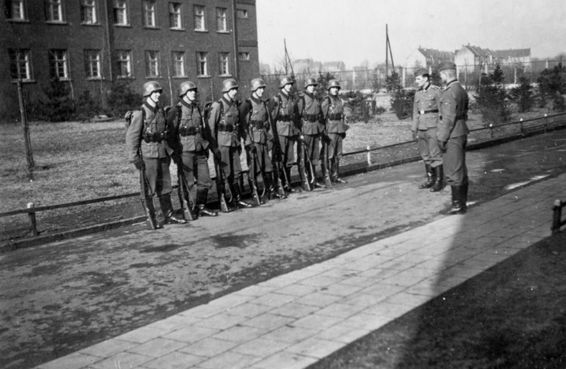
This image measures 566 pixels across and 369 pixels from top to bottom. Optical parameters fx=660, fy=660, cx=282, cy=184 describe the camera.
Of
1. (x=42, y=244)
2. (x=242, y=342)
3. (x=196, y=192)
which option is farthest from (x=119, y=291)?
(x=196, y=192)

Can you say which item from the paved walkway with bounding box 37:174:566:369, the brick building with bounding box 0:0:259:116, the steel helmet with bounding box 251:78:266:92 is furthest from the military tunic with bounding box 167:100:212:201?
the brick building with bounding box 0:0:259:116

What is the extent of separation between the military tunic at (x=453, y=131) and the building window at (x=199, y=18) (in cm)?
3511

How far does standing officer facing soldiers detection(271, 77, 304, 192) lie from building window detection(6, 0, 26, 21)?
24.6 m

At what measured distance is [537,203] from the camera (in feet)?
33.5

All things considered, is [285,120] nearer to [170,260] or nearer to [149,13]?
[170,260]

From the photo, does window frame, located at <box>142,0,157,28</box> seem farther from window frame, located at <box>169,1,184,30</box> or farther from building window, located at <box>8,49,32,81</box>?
building window, located at <box>8,49,32,81</box>

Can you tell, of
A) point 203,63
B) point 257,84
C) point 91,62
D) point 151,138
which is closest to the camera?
point 151,138

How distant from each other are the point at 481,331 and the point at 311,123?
8.14m

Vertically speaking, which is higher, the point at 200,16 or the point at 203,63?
the point at 200,16

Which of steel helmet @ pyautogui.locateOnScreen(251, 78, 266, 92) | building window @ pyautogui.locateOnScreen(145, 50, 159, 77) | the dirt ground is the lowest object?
the dirt ground

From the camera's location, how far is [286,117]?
12297mm

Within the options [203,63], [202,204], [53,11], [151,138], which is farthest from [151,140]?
[203,63]

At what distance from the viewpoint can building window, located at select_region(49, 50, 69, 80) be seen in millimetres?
34219

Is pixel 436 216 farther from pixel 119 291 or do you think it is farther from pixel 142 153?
pixel 119 291
